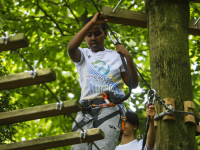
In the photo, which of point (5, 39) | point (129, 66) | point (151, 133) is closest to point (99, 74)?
point (129, 66)

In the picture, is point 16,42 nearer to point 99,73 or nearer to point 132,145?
point 99,73

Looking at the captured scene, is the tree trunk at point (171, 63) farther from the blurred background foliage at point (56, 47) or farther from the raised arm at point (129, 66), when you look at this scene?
the blurred background foliage at point (56, 47)

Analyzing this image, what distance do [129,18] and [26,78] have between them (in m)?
2.14

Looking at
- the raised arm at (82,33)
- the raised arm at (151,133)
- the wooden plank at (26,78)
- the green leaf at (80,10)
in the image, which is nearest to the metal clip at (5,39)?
the wooden plank at (26,78)

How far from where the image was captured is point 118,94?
10.9 feet

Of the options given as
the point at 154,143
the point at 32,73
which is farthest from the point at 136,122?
the point at 32,73

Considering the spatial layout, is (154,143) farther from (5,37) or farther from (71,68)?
(71,68)

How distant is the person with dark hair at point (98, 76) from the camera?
3.23 metres

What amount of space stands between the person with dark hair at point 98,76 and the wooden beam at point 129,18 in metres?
0.61

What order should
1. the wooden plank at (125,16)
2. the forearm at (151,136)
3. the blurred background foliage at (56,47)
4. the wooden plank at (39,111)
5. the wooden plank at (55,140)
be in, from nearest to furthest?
the wooden plank at (39,111) < the wooden plank at (55,140) < the forearm at (151,136) < the wooden plank at (125,16) < the blurred background foliage at (56,47)

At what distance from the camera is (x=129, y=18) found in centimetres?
426

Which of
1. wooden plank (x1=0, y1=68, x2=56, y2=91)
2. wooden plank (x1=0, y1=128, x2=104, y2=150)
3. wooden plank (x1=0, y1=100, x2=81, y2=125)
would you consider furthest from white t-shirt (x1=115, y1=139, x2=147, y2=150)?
wooden plank (x1=0, y1=68, x2=56, y2=91)

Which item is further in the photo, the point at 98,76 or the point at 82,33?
the point at 98,76

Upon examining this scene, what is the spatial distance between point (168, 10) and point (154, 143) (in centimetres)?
141
